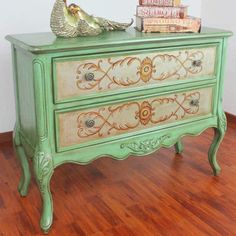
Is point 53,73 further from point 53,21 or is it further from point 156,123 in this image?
point 156,123

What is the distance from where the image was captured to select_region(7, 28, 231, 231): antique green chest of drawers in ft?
5.02

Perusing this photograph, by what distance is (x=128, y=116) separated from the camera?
69.1 inches

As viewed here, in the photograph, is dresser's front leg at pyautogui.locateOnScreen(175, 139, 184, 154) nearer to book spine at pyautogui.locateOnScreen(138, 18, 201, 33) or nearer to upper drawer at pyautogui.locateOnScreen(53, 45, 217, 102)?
upper drawer at pyautogui.locateOnScreen(53, 45, 217, 102)

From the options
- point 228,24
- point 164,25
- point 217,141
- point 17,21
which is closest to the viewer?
point 164,25

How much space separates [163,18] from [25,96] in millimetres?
760

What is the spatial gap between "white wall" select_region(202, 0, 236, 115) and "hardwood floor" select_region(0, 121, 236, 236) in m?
0.65

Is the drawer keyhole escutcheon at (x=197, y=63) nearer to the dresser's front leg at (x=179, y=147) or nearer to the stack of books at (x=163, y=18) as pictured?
the stack of books at (x=163, y=18)

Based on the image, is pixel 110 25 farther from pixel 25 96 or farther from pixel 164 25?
pixel 25 96

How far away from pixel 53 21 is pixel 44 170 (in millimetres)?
649

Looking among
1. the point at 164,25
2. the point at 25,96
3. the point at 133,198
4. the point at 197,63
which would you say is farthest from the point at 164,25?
the point at 133,198

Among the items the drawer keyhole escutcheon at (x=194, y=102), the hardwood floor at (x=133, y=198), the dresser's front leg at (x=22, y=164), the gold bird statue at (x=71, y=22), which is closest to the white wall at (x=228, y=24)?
the hardwood floor at (x=133, y=198)

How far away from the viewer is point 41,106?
1509mm

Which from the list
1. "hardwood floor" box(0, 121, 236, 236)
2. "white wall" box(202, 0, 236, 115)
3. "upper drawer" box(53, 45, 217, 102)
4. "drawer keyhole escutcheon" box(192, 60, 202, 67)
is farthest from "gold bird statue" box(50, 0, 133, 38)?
"white wall" box(202, 0, 236, 115)

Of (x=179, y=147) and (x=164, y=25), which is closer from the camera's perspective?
(x=164, y=25)
